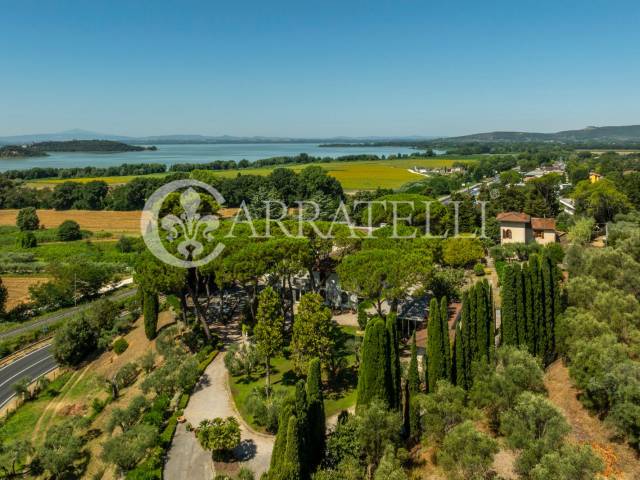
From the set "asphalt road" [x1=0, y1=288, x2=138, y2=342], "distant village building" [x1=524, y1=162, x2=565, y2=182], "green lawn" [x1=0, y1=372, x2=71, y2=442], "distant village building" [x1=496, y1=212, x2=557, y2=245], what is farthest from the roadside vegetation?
"distant village building" [x1=524, y1=162, x2=565, y2=182]

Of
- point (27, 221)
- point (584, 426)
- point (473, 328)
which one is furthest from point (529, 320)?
point (27, 221)

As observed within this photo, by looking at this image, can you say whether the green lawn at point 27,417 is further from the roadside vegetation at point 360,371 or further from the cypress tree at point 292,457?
the cypress tree at point 292,457

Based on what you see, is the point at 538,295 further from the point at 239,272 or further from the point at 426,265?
the point at 239,272

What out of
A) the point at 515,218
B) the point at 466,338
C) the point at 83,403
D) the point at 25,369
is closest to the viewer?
the point at 466,338

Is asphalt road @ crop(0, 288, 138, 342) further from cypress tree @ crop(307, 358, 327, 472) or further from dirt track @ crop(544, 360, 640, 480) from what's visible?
dirt track @ crop(544, 360, 640, 480)

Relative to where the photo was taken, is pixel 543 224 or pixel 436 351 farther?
pixel 543 224

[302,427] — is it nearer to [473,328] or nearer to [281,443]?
[281,443]

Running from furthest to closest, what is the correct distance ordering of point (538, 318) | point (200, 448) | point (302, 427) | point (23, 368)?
1. point (23, 368)
2. point (538, 318)
3. point (200, 448)
4. point (302, 427)
